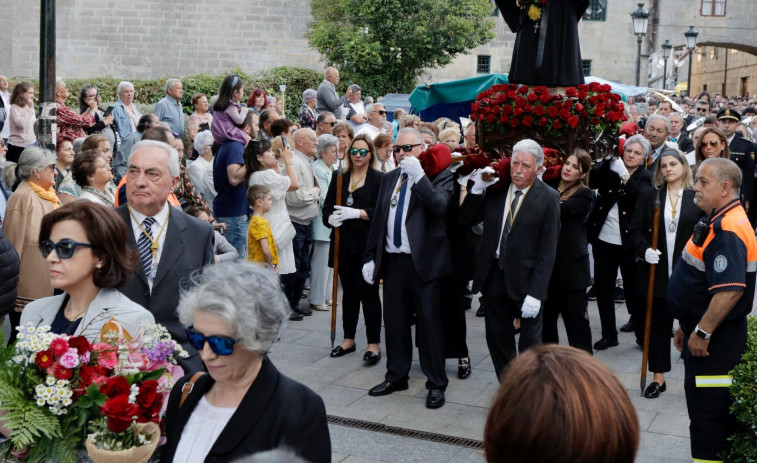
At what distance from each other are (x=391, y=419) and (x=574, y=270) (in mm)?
2264

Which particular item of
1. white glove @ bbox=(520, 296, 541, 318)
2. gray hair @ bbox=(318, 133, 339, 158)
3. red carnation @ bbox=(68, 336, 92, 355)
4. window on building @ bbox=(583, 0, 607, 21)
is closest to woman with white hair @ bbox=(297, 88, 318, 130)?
gray hair @ bbox=(318, 133, 339, 158)

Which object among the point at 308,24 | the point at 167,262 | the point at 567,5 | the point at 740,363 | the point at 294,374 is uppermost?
the point at 308,24

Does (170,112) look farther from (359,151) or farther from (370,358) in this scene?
(370,358)

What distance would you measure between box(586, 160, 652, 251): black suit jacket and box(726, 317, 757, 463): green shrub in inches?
145

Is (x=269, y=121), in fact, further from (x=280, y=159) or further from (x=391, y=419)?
(x=391, y=419)

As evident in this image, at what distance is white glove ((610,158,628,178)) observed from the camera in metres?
8.93

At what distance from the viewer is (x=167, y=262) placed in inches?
187

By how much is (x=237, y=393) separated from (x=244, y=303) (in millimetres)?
325

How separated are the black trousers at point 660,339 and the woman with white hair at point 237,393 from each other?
16.9 feet

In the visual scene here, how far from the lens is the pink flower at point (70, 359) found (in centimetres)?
341

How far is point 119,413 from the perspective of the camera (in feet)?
10.6

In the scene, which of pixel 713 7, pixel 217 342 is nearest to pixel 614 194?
pixel 217 342

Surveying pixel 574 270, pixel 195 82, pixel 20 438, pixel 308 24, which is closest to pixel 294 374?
pixel 574 270

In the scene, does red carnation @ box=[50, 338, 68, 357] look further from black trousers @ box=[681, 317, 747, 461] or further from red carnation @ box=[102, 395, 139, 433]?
black trousers @ box=[681, 317, 747, 461]
